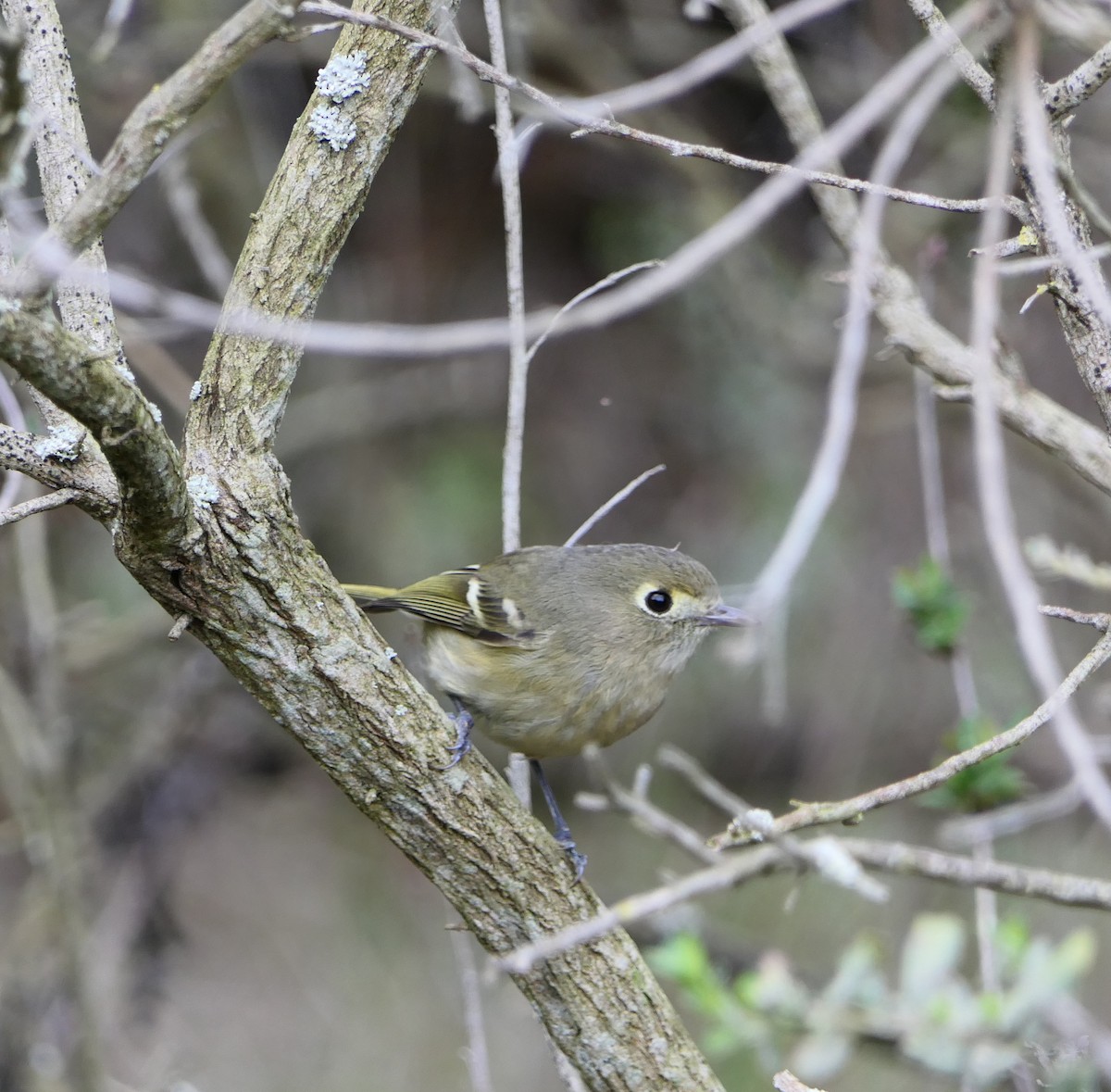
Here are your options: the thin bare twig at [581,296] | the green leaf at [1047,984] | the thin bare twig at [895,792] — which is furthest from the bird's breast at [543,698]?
the green leaf at [1047,984]

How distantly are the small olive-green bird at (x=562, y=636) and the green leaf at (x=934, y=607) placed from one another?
47 centimetres

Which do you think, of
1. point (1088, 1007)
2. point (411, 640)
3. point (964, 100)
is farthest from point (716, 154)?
point (1088, 1007)

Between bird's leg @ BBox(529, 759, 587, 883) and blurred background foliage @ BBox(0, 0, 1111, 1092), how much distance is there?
2.37 metres

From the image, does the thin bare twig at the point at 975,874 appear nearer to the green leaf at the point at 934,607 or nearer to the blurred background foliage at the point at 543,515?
the green leaf at the point at 934,607

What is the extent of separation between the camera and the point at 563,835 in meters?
3.48

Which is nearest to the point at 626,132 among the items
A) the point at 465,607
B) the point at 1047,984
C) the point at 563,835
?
the point at 1047,984

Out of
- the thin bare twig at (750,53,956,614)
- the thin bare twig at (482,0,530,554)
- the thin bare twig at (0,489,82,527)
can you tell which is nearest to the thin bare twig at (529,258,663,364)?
the thin bare twig at (482,0,530,554)

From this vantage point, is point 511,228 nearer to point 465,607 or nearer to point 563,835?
point 465,607

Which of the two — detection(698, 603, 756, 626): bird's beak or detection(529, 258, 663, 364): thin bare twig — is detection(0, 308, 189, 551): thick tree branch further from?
Answer: detection(698, 603, 756, 626): bird's beak

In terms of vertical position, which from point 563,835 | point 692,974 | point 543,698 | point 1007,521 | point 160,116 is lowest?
point 692,974

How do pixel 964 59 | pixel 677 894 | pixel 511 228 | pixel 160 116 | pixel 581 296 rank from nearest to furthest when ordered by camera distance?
pixel 677 894
pixel 160 116
pixel 964 59
pixel 581 296
pixel 511 228

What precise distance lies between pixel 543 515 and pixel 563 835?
4030 millimetres

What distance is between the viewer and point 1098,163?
17.8 ft

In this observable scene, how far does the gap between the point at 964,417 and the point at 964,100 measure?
152 cm
